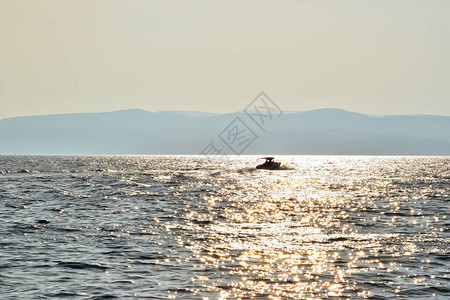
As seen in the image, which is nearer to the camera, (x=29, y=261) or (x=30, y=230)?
(x=29, y=261)

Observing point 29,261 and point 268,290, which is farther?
point 29,261

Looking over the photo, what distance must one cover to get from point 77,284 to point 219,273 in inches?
248

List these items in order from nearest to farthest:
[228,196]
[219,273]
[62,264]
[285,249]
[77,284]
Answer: [77,284], [219,273], [62,264], [285,249], [228,196]

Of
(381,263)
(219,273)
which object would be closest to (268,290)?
(219,273)

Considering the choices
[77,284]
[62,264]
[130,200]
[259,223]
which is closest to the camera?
[77,284]

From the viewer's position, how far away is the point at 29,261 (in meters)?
26.2

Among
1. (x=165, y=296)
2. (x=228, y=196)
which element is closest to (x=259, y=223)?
(x=165, y=296)

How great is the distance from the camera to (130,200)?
6056cm

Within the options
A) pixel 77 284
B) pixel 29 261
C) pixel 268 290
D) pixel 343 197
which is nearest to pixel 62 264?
pixel 29 261

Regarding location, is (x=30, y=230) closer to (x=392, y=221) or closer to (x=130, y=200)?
(x=130, y=200)

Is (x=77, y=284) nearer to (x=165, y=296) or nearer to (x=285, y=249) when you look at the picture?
(x=165, y=296)

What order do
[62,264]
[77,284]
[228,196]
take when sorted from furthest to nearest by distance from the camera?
1. [228,196]
2. [62,264]
3. [77,284]

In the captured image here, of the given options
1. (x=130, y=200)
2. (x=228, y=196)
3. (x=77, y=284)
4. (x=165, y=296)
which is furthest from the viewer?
(x=228, y=196)

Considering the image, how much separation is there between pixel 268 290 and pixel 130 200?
136 ft
